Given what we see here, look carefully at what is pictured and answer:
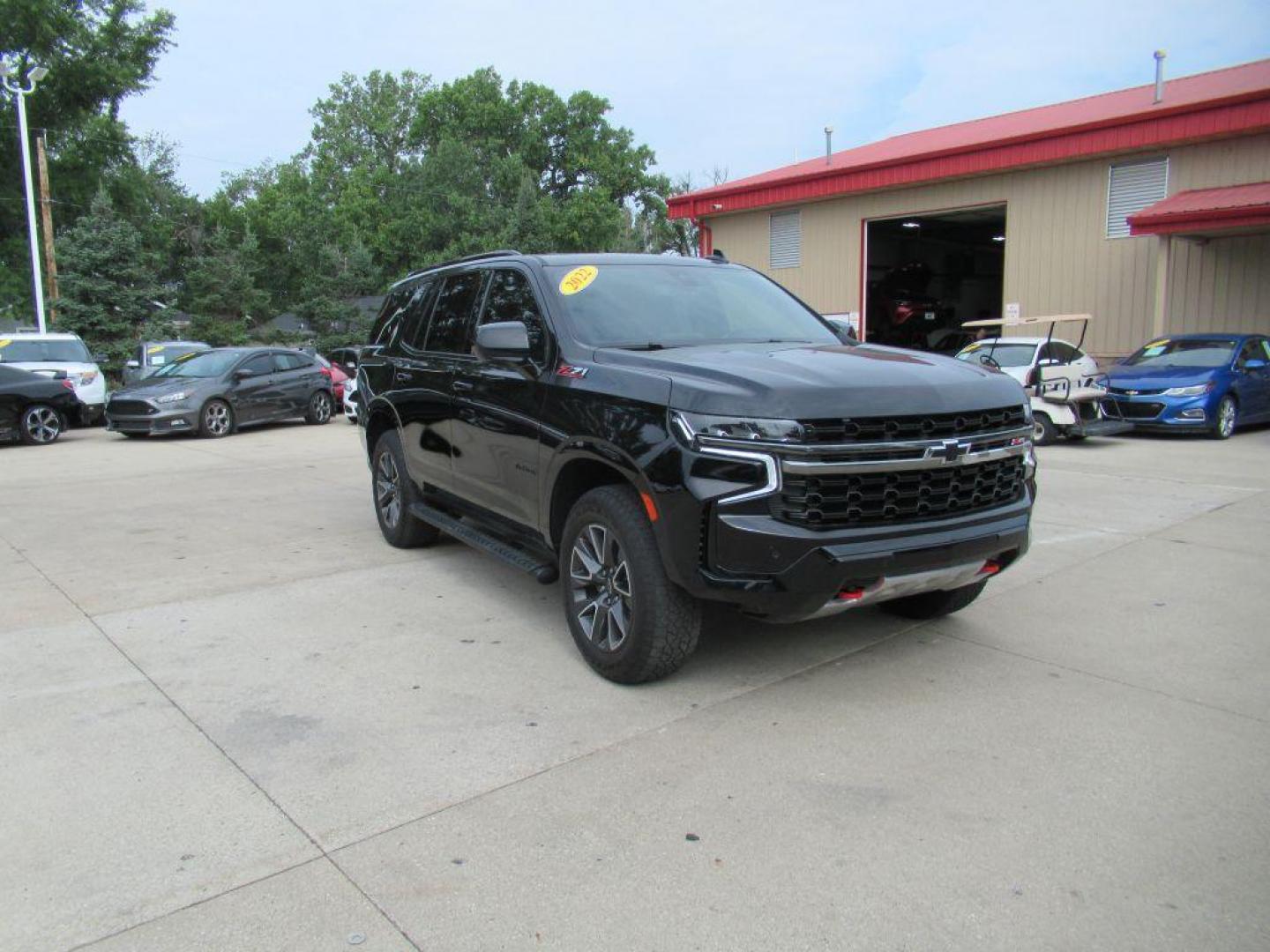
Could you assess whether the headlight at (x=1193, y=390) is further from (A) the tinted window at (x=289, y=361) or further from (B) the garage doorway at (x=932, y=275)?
(A) the tinted window at (x=289, y=361)

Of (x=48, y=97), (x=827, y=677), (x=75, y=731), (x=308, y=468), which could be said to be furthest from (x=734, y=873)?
(x=48, y=97)

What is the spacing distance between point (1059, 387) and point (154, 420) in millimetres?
13651

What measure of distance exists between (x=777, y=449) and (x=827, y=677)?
128 centimetres

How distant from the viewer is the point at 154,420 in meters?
15.2

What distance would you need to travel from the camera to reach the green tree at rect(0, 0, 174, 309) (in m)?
35.5

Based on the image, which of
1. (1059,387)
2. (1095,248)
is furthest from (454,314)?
(1095,248)

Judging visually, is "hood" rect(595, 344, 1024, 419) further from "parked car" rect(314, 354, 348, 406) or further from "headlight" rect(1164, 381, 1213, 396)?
"parked car" rect(314, 354, 348, 406)

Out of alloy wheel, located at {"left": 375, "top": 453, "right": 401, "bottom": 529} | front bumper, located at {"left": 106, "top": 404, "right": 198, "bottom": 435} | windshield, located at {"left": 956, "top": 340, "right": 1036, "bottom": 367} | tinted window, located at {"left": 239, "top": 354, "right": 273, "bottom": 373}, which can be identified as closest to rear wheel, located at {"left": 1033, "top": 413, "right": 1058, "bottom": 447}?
windshield, located at {"left": 956, "top": 340, "right": 1036, "bottom": 367}

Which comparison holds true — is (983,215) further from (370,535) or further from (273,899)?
(273,899)

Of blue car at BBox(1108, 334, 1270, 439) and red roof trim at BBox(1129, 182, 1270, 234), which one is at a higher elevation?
red roof trim at BBox(1129, 182, 1270, 234)

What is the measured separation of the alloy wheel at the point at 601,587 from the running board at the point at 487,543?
0.37 m

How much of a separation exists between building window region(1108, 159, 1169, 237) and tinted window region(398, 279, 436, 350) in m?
15.8

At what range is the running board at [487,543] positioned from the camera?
4883 mm

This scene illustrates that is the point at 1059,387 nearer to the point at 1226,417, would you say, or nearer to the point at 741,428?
the point at 1226,417
